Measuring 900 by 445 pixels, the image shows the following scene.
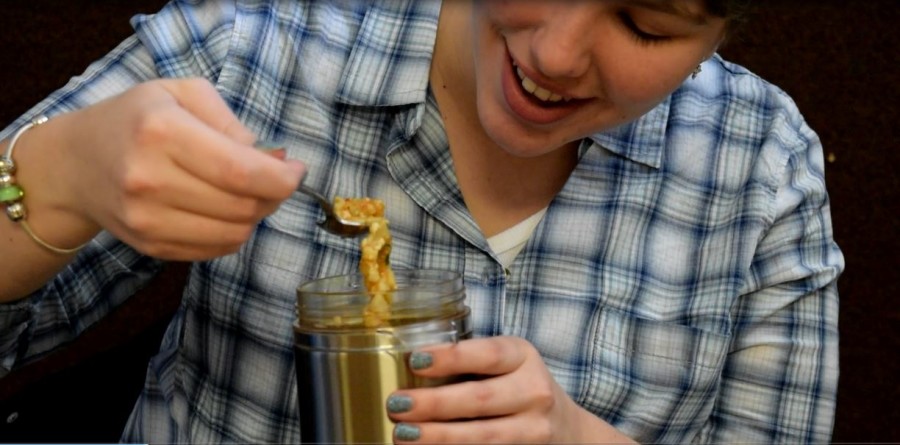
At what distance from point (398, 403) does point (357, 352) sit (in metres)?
0.04

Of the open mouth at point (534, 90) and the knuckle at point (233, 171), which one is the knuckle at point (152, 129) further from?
the open mouth at point (534, 90)

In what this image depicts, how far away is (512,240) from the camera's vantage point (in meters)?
1.18

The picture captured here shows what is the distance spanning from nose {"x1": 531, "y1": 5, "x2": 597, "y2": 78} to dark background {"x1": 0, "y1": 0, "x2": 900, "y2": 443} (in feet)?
2.40

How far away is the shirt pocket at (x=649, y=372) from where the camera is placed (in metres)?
1.18

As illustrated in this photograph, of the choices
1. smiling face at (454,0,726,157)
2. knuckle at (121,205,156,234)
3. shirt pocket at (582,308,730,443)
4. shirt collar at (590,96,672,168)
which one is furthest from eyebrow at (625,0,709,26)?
knuckle at (121,205,156,234)

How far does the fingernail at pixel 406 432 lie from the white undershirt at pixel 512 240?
434 mm

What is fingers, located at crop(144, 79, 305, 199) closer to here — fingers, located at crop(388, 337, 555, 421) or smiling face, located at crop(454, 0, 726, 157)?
fingers, located at crop(388, 337, 555, 421)

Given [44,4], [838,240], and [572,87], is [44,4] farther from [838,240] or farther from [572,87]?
[838,240]

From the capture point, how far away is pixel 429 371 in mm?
756

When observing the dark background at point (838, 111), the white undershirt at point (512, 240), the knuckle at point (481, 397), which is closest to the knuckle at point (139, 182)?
the knuckle at point (481, 397)

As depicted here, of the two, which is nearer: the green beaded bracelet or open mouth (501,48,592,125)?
the green beaded bracelet

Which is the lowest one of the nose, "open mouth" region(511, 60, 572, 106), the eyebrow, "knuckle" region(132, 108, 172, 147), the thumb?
"knuckle" region(132, 108, 172, 147)

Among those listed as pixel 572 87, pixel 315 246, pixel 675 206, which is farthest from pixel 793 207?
pixel 315 246

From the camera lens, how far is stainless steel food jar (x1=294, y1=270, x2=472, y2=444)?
0.74 metres
